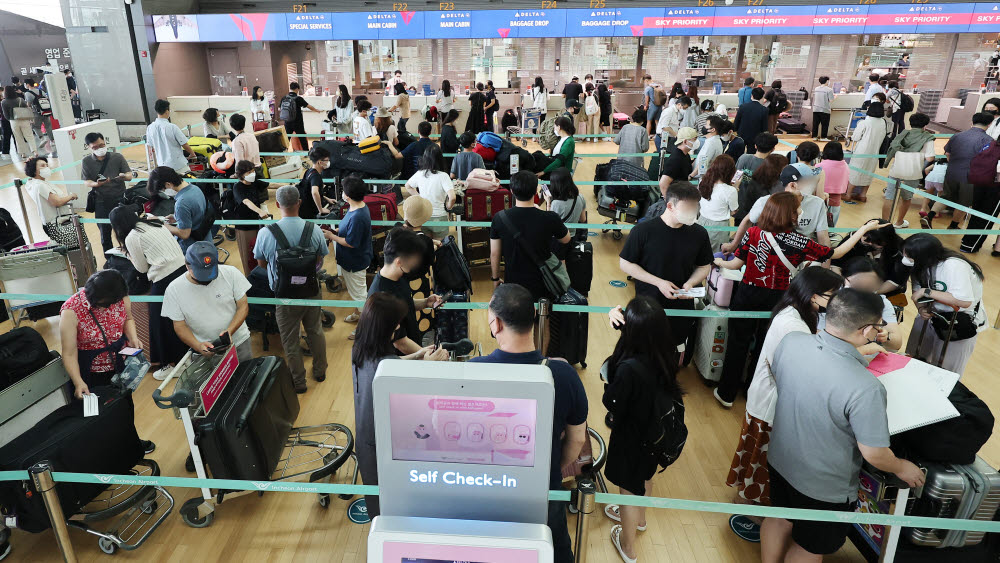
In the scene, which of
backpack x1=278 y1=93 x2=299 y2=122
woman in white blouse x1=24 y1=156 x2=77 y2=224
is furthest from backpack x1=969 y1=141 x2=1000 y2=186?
backpack x1=278 y1=93 x2=299 y2=122

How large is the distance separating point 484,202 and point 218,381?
361 centimetres

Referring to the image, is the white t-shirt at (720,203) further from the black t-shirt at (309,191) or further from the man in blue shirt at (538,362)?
the black t-shirt at (309,191)

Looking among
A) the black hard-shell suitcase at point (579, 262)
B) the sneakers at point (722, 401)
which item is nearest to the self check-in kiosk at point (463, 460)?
the sneakers at point (722, 401)

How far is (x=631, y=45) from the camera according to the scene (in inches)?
598

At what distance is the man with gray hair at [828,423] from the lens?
2.30 m

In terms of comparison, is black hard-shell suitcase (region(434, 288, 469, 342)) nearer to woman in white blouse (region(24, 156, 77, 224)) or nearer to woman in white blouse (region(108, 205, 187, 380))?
woman in white blouse (region(108, 205, 187, 380))

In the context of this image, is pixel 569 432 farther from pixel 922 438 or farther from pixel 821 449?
pixel 922 438

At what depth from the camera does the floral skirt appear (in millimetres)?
3207

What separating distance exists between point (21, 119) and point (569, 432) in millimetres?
14237

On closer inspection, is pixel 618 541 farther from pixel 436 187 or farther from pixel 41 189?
pixel 41 189

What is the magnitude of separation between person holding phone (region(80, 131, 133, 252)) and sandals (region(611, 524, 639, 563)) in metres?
5.73

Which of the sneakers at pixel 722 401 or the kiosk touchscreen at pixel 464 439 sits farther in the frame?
the sneakers at pixel 722 401

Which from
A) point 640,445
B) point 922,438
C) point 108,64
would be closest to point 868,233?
point 922,438

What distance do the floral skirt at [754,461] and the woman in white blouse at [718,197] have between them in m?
2.31
